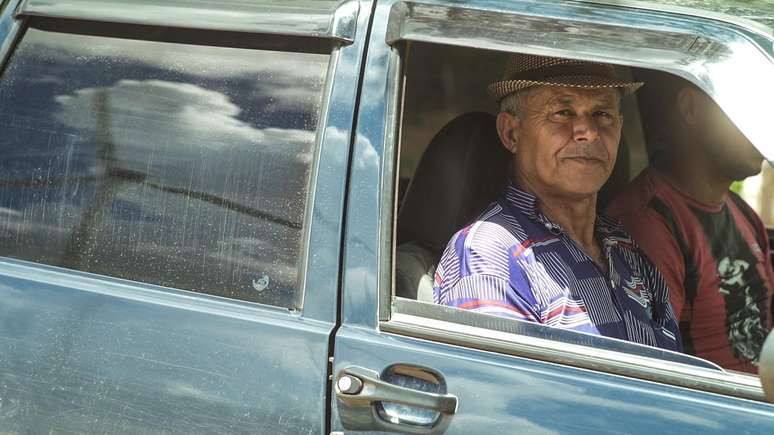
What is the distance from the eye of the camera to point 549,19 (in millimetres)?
1993

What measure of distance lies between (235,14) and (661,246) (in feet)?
5.08

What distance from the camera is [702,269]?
317 cm

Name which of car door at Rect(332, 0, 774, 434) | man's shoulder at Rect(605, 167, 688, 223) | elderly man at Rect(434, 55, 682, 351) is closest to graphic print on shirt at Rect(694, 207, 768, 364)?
man's shoulder at Rect(605, 167, 688, 223)

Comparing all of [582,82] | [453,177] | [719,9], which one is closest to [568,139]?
[582,82]

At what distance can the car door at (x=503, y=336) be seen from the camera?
183 cm

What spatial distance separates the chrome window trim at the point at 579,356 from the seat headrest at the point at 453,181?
685 millimetres

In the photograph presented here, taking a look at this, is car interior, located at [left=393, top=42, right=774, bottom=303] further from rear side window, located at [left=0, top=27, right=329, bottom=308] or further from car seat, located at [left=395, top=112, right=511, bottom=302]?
rear side window, located at [left=0, top=27, right=329, bottom=308]

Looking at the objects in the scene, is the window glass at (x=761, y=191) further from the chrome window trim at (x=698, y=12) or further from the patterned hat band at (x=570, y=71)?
the chrome window trim at (x=698, y=12)

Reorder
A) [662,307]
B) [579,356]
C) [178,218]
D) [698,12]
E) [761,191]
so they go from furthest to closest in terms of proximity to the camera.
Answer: [761,191]
[662,307]
[178,218]
[698,12]
[579,356]

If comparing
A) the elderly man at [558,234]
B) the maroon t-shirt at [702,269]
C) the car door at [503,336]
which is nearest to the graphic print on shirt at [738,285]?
the maroon t-shirt at [702,269]

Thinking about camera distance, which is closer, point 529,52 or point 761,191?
point 529,52

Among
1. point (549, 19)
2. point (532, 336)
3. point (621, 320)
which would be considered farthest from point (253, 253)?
point (621, 320)

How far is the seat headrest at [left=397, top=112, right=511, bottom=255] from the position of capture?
2740mm

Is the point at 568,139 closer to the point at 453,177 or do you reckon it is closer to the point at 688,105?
the point at 453,177
